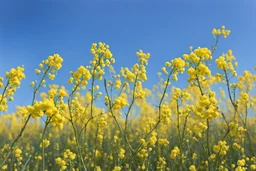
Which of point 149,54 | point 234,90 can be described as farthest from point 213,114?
point 149,54

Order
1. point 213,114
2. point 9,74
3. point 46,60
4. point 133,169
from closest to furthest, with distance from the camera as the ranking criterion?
point 213,114 < point 9,74 < point 46,60 < point 133,169

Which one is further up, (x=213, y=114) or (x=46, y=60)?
(x=46, y=60)

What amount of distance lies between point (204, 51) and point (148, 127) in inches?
98.7

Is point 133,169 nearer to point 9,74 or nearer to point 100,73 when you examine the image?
point 100,73

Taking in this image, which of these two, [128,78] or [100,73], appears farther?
[128,78]

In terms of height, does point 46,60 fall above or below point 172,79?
above

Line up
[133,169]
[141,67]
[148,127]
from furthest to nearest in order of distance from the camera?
[133,169] → [148,127] → [141,67]

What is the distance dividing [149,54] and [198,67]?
1486 millimetres

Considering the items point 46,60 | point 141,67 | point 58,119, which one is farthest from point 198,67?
point 46,60

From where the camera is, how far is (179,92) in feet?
15.1

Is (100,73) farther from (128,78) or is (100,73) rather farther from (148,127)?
(148,127)

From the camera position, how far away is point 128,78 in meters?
5.07

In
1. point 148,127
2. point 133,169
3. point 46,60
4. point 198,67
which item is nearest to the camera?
point 198,67

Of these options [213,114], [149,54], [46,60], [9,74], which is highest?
[149,54]
